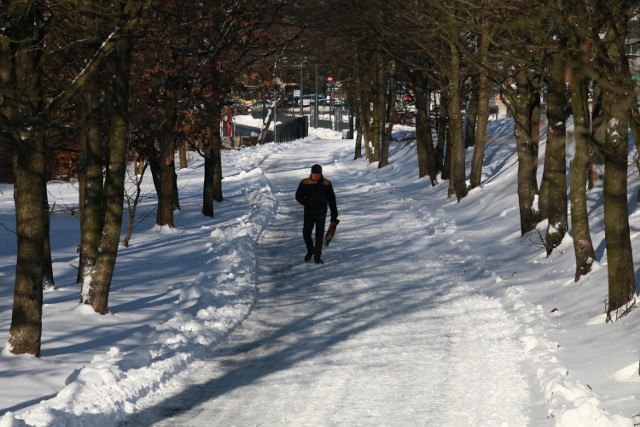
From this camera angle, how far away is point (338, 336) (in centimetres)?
1180

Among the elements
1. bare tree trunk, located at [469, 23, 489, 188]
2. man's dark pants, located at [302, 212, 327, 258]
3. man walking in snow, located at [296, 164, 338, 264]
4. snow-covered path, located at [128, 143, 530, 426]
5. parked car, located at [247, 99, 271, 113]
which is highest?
parked car, located at [247, 99, 271, 113]

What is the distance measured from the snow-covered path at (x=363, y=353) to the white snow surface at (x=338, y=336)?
3cm

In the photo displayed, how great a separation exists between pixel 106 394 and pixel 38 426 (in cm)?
121

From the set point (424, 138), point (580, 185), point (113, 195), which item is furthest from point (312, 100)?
point (113, 195)

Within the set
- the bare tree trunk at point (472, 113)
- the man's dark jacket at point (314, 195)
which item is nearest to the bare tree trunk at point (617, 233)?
the man's dark jacket at point (314, 195)

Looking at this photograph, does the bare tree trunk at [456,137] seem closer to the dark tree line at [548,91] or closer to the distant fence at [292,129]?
Result: the dark tree line at [548,91]

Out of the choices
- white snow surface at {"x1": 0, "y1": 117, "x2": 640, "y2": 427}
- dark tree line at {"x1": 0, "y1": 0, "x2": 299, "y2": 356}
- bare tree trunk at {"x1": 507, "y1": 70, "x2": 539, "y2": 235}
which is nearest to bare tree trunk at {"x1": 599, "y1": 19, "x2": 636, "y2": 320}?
white snow surface at {"x1": 0, "y1": 117, "x2": 640, "y2": 427}

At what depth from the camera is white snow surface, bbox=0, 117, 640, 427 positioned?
27.6 feet

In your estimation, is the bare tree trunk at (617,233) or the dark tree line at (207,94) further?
the bare tree trunk at (617,233)

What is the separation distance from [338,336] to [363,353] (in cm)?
100

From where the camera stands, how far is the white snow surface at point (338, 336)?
8398 mm

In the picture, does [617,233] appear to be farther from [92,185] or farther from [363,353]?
[92,185]

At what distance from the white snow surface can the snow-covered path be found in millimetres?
32

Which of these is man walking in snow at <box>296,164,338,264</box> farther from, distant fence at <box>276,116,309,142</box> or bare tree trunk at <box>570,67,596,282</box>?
distant fence at <box>276,116,309,142</box>
